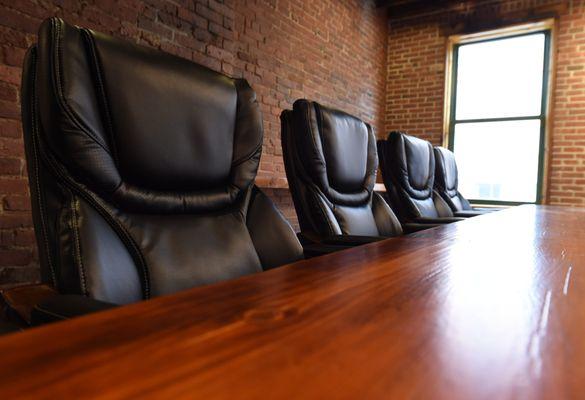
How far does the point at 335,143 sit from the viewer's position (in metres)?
1.71

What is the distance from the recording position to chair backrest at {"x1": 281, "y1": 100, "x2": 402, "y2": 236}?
1625 mm

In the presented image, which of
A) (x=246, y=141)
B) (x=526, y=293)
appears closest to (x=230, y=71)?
(x=246, y=141)

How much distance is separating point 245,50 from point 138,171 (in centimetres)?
300

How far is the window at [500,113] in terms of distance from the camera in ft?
16.6

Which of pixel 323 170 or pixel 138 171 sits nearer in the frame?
pixel 138 171

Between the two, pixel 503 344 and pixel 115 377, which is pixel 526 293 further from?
pixel 115 377

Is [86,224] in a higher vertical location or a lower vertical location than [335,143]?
lower

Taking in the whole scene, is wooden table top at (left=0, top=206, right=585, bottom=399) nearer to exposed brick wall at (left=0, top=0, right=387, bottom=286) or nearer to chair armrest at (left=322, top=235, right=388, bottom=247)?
chair armrest at (left=322, top=235, right=388, bottom=247)

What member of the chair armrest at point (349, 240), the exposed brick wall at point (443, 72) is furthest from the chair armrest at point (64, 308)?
the exposed brick wall at point (443, 72)

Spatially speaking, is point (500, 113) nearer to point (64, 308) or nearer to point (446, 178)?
point (446, 178)

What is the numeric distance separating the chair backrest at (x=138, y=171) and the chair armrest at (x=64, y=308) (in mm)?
170

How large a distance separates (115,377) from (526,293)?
502mm

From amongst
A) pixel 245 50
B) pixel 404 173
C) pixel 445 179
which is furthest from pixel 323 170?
pixel 245 50

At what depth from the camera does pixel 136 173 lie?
980 millimetres
